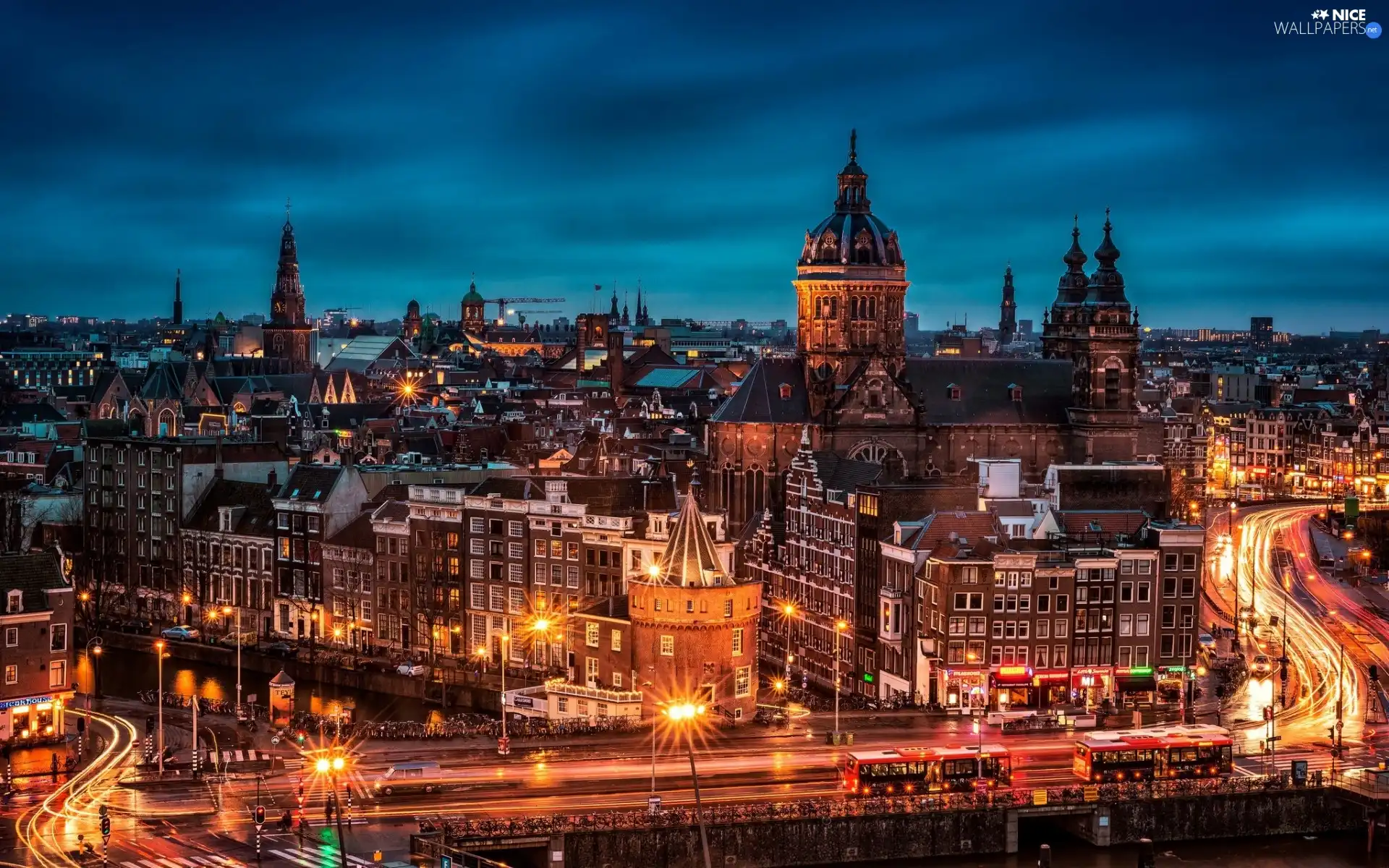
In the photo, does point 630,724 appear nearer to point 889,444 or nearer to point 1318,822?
point 1318,822

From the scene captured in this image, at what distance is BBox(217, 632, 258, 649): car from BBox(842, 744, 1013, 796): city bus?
4995 cm

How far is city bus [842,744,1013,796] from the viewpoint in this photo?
7756 centimetres

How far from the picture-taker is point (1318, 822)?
80688 mm

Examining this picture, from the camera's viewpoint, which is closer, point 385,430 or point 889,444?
point 889,444

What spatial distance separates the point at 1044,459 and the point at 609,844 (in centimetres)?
6931

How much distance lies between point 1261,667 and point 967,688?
19.0 m

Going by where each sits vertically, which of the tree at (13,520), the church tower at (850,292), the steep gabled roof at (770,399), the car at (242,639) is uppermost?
the church tower at (850,292)

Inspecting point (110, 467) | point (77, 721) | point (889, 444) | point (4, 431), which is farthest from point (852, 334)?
point (4, 431)

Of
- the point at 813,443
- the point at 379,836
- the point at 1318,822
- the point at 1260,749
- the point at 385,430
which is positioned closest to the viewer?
the point at 379,836

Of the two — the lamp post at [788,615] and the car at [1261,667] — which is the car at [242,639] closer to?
the lamp post at [788,615]

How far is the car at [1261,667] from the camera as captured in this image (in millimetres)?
104325

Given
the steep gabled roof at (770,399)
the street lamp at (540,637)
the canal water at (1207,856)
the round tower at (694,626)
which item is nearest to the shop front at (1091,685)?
the round tower at (694,626)

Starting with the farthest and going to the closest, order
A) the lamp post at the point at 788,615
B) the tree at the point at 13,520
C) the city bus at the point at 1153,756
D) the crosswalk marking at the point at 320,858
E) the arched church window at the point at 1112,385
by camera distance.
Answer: the arched church window at the point at 1112,385
the tree at the point at 13,520
the lamp post at the point at 788,615
the city bus at the point at 1153,756
the crosswalk marking at the point at 320,858

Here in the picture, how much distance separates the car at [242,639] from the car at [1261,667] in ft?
177
